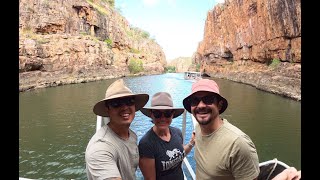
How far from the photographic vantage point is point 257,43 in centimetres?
4722

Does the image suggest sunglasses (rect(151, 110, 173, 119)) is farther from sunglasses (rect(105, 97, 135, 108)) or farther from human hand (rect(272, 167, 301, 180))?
human hand (rect(272, 167, 301, 180))

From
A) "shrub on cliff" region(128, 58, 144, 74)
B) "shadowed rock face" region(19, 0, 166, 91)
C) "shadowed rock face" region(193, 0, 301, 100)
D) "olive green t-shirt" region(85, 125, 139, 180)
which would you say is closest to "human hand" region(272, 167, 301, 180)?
"olive green t-shirt" region(85, 125, 139, 180)

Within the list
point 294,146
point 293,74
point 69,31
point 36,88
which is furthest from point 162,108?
point 69,31

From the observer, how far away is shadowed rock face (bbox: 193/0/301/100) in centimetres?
3128

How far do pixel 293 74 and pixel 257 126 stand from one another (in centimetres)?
1754

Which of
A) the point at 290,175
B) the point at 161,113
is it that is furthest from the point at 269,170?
the point at 161,113

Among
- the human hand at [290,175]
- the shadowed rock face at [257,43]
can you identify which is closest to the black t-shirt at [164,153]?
the human hand at [290,175]

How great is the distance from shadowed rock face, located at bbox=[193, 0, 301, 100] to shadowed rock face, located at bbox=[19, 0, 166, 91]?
2875 centimetres

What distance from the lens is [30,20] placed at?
4559cm

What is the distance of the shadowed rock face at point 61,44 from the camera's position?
38781mm

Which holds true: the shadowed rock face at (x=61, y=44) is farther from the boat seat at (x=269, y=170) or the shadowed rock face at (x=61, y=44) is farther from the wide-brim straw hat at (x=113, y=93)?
the boat seat at (x=269, y=170)

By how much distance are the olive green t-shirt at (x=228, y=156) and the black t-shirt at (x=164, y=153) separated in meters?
0.43

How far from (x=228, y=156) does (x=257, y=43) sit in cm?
4879
